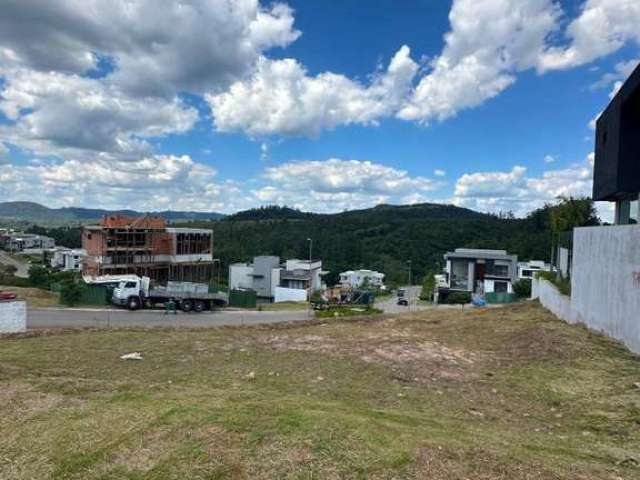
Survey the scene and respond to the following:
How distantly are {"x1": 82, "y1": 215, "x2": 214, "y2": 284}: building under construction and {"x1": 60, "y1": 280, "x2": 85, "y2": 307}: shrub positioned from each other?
37.5 feet

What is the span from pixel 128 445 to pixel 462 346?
10.9 meters

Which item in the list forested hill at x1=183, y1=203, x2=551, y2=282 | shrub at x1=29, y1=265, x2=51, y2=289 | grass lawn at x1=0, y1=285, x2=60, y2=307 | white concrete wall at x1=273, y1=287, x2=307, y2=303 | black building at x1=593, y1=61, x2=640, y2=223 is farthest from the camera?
forested hill at x1=183, y1=203, x2=551, y2=282

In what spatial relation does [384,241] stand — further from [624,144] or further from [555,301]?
[624,144]

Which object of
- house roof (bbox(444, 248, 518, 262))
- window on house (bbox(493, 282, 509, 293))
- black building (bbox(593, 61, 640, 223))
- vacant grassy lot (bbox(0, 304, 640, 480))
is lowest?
window on house (bbox(493, 282, 509, 293))

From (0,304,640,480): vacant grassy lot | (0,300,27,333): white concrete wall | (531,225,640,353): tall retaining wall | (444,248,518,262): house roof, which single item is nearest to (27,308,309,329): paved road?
(0,300,27,333): white concrete wall

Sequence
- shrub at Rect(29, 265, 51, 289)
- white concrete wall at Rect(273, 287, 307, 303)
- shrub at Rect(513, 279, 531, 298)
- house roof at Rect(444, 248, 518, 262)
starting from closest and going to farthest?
shrub at Rect(29, 265, 51, 289) < shrub at Rect(513, 279, 531, 298) < white concrete wall at Rect(273, 287, 307, 303) < house roof at Rect(444, 248, 518, 262)

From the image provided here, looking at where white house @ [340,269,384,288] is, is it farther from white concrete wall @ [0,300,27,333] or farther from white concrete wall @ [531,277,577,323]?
white concrete wall @ [0,300,27,333]

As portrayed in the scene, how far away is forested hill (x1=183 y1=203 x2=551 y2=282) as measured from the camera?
368ft

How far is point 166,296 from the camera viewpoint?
3142 centimetres

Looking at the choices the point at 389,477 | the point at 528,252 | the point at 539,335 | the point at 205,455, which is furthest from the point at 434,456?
the point at 528,252

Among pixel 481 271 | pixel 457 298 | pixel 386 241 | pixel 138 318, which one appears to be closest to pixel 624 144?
pixel 138 318

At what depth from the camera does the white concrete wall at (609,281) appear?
11.7 metres

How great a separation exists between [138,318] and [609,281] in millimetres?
23766

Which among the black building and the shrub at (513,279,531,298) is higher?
the black building
